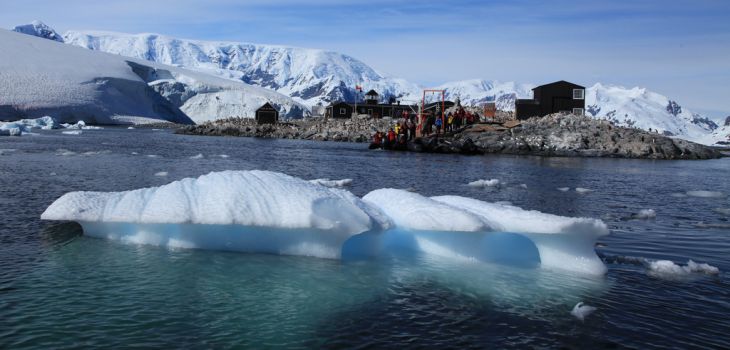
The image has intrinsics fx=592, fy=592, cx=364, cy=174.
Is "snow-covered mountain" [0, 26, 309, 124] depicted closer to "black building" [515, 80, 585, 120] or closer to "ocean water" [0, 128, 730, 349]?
"black building" [515, 80, 585, 120]

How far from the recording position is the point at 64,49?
6127 inches

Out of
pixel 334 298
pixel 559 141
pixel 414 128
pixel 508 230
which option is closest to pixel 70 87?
pixel 414 128

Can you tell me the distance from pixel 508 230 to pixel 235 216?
429 centimetres

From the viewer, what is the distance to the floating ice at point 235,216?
30.1ft

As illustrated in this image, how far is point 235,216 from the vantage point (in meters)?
9.24

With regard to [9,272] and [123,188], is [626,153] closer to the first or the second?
[123,188]

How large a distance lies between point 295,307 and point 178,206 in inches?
134

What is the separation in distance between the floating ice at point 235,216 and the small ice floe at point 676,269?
14.6ft

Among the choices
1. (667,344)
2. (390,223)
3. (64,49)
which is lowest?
(667,344)

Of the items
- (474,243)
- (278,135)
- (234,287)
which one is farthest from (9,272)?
(278,135)

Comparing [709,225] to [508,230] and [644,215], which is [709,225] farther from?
[508,230]

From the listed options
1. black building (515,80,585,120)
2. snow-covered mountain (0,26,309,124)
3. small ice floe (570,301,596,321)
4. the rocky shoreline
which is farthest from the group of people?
snow-covered mountain (0,26,309,124)

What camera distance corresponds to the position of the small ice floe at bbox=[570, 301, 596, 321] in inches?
285

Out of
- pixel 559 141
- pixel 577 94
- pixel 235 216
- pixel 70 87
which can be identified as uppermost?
pixel 70 87
